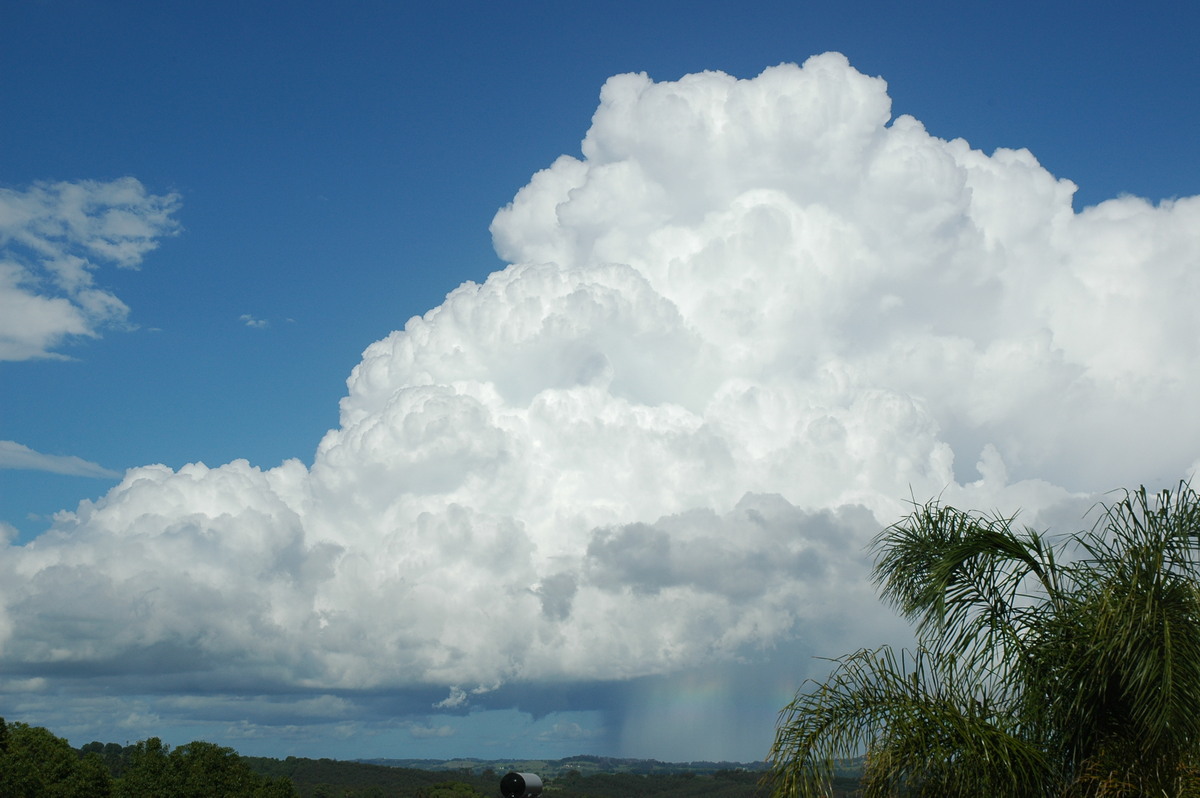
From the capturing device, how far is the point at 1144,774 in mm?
11078

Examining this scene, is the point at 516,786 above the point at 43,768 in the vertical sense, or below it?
above

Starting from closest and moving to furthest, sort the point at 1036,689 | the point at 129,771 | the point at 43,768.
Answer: the point at 1036,689, the point at 43,768, the point at 129,771

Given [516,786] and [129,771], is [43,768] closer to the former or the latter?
[129,771]

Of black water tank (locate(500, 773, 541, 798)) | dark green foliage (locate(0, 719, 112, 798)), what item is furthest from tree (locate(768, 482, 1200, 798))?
dark green foliage (locate(0, 719, 112, 798))

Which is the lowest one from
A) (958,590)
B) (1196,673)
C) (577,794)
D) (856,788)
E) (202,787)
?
(577,794)

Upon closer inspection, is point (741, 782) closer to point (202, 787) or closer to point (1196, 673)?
point (202, 787)

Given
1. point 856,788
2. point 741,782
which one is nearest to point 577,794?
point 741,782

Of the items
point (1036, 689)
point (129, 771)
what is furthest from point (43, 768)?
point (1036, 689)

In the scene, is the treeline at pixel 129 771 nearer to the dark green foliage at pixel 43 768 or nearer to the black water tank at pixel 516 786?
the dark green foliage at pixel 43 768

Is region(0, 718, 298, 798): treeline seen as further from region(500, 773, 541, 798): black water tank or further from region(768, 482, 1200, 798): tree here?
region(768, 482, 1200, 798): tree

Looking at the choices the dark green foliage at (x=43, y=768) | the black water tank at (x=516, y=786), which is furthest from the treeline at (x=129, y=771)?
the black water tank at (x=516, y=786)

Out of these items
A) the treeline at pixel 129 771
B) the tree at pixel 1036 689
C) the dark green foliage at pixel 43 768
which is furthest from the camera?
the treeline at pixel 129 771

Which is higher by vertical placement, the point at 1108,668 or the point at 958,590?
the point at 958,590

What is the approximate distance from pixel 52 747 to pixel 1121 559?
84.7 m
